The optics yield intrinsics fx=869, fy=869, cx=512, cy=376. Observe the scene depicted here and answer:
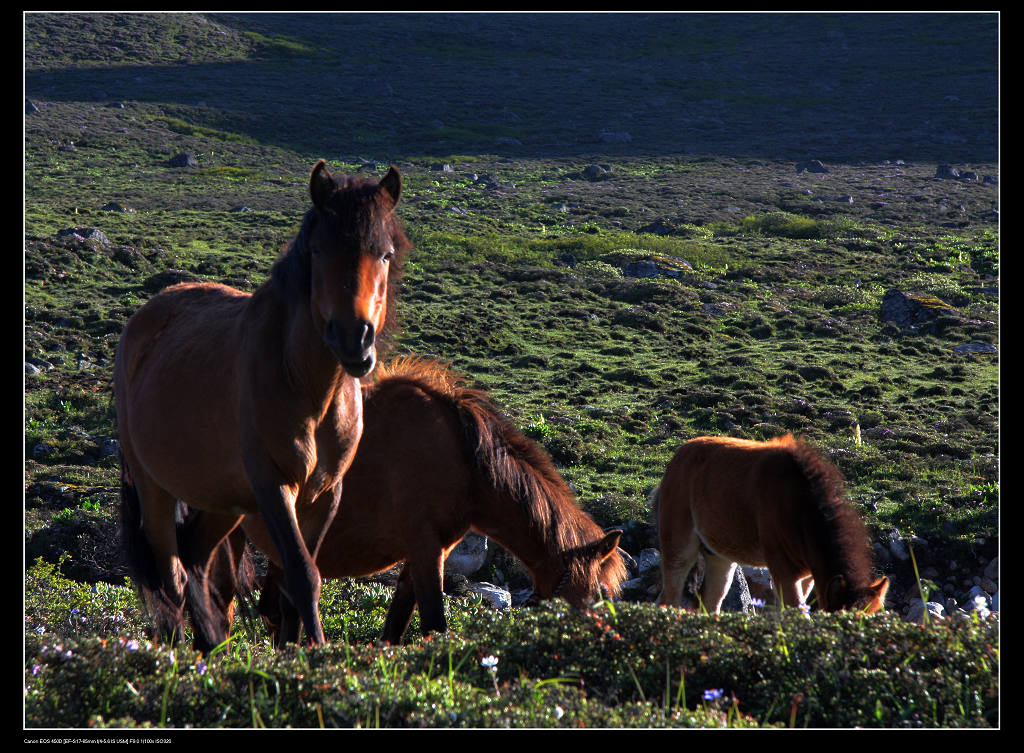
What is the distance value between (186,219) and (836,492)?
116ft

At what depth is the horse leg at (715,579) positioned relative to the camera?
815 centimetres

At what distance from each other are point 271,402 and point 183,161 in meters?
56.8

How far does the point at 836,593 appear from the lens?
19.2ft

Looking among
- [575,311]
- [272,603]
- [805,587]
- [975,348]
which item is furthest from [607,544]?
[975,348]

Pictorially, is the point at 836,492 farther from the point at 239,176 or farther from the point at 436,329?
the point at 239,176

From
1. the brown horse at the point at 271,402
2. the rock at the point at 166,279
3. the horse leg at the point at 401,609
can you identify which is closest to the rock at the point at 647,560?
the horse leg at the point at 401,609

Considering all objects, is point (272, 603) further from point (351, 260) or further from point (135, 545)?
point (351, 260)

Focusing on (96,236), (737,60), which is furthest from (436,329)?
(737,60)

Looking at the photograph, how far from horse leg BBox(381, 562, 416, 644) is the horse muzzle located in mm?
2769

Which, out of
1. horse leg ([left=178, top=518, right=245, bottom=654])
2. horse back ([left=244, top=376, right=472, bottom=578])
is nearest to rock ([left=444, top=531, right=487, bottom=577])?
horse back ([left=244, top=376, right=472, bottom=578])

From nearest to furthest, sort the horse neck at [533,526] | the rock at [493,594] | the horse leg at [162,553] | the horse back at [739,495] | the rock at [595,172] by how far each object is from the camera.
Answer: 1. the horse leg at [162,553]
2. the horse neck at [533,526]
3. the horse back at [739,495]
4. the rock at [493,594]
5. the rock at [595,172]

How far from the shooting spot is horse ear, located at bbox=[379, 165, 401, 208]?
13.2ft

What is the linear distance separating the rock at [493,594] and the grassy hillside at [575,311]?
630 mm

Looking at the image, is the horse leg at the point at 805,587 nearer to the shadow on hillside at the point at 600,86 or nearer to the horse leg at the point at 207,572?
the horse leg at the point at 207,572
